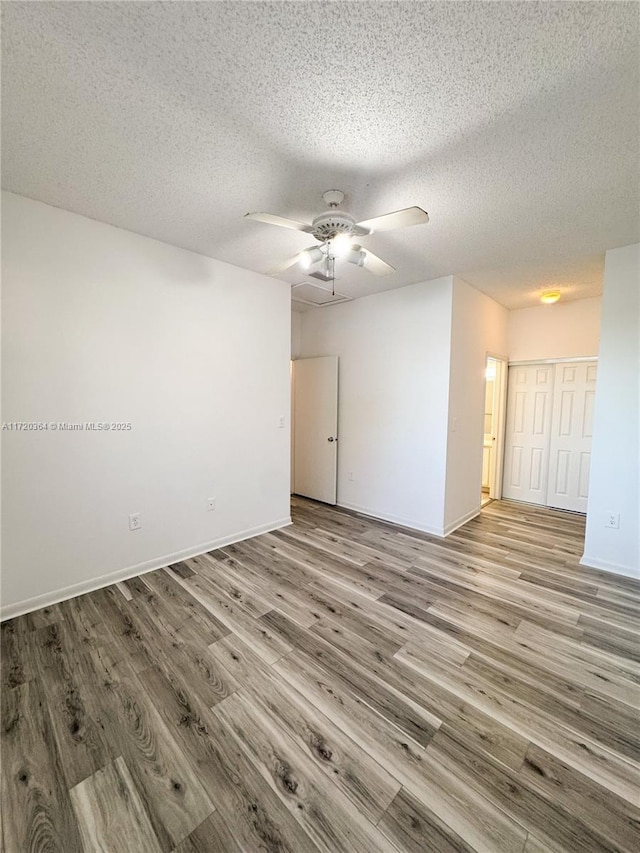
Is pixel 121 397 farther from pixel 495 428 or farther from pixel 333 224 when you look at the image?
pixel 495 428

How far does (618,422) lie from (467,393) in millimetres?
1340

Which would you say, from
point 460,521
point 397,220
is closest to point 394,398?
point 460,521

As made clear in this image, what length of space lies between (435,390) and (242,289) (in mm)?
2211

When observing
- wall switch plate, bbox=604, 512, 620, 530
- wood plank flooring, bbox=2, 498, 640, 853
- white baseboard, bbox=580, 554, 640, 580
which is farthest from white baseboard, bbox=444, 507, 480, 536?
wall switch plate, bbox=604, 512, 620, 530

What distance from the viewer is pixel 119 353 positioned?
262cm

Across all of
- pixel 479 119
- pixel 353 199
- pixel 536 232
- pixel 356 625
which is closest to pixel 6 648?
pixel 356 625

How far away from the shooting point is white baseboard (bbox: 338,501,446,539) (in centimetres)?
366

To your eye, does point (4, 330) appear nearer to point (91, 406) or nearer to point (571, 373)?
point (91, 406)

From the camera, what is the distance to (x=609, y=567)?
9.64 feet

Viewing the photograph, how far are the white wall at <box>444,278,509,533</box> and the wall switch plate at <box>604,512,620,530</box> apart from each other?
4.23 ft

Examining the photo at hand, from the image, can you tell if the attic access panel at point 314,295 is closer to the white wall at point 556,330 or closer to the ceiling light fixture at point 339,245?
the ceiling light fixture at point 339,245

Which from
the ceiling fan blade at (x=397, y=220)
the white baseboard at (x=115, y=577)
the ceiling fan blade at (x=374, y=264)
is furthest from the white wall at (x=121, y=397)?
the ceiling fan blade at (x=397, y=220)

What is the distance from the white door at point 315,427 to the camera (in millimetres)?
4609

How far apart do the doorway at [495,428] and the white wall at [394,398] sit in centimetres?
148
